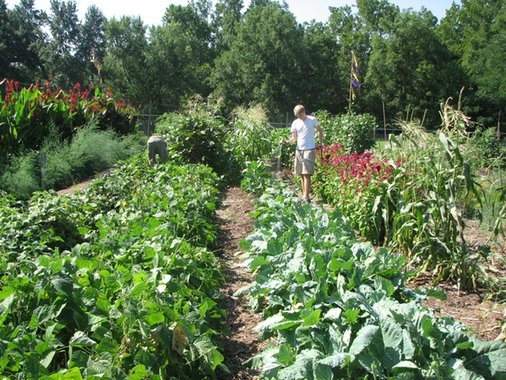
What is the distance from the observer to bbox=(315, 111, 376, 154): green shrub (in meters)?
13.8

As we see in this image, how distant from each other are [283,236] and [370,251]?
683 mm

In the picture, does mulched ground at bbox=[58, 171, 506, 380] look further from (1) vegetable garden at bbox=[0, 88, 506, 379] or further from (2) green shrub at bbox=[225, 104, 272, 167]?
(2) green shrub at bbox=[225, 104, 272, 167]

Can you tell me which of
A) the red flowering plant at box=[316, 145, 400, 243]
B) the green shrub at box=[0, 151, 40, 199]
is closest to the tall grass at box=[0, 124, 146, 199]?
the green shrub at box=[0, 151, 40, 199]

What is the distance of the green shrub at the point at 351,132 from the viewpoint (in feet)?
45.3

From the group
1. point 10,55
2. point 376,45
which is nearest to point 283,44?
point 376,45

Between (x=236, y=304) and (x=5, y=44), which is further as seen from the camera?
(x=5, y=44)

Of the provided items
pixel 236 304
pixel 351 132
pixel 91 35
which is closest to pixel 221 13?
pixel 91 35

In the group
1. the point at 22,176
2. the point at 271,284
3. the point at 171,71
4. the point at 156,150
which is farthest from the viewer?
the point at 171,71

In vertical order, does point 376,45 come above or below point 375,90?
above

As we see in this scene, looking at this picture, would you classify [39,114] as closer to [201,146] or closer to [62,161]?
[62,161]

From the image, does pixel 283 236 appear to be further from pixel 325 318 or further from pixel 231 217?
pixel 231 217

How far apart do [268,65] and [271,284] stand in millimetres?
38819

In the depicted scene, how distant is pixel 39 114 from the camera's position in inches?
432

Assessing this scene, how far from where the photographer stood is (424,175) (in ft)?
14.8
